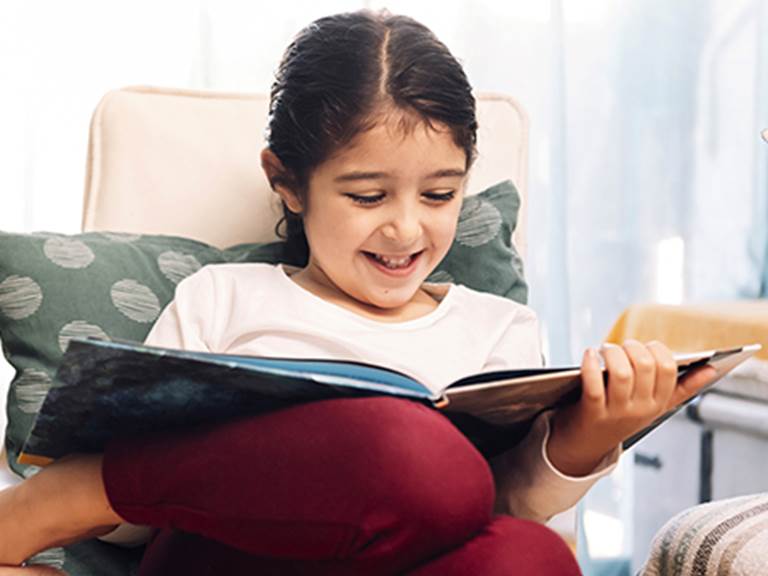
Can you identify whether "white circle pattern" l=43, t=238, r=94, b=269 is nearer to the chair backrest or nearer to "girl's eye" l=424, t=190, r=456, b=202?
the chair backrest

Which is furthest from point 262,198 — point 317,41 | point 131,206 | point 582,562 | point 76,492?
point 582,562

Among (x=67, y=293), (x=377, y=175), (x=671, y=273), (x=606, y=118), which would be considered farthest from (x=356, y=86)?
(x=671, y=273)

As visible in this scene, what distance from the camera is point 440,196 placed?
1087mm

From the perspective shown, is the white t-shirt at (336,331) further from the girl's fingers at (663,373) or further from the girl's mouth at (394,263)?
the girl's fingers at (663,373)

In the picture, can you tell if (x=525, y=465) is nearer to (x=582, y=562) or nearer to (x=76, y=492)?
(x=76, y=492)

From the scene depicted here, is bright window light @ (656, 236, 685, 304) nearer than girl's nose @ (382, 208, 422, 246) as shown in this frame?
No

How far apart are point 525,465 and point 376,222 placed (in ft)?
0.89

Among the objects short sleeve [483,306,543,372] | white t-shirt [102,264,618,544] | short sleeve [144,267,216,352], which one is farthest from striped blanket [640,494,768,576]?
short sleeve [144,267,216,352]

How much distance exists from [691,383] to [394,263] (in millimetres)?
336

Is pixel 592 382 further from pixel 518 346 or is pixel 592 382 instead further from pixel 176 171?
pixel 176 171

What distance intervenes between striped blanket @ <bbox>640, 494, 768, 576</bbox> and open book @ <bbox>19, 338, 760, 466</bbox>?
133mm

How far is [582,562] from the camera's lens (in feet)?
6.84

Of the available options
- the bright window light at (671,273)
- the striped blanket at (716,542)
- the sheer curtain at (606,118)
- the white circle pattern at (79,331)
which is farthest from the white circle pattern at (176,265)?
the bright window light at (671,273)

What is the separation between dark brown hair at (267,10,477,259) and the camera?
42.3 inches
